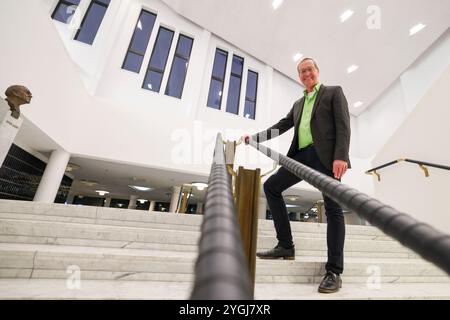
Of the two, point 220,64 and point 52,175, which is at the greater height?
point 220,64

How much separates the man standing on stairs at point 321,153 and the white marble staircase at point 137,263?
155 millimetres

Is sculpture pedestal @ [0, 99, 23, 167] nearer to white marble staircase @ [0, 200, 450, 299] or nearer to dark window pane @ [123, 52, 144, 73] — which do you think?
white marble staircase @ [0, 200, 450, 299]

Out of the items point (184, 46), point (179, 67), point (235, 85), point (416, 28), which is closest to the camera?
point (416, 28)

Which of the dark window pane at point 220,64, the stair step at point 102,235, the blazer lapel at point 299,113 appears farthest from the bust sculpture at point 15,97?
the dark window pane at point 220,64

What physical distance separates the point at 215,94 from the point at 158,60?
2381mm

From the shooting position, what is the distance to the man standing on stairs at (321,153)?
57.8 inches

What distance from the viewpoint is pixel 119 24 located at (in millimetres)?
7555

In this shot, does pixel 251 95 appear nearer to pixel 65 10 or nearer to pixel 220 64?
pixel 220 64

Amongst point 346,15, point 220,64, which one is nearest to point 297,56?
point 346,15

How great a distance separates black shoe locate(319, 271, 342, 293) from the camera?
4.47 ft

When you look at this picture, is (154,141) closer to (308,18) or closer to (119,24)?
(119,24)

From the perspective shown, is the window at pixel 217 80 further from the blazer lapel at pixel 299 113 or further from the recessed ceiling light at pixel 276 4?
the blazer lapel at pixel 299 113

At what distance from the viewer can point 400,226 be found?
37cm

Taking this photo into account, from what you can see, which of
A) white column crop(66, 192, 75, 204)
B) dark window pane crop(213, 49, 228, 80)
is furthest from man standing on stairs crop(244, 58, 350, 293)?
white column crop(66, 192, 75, 204)
